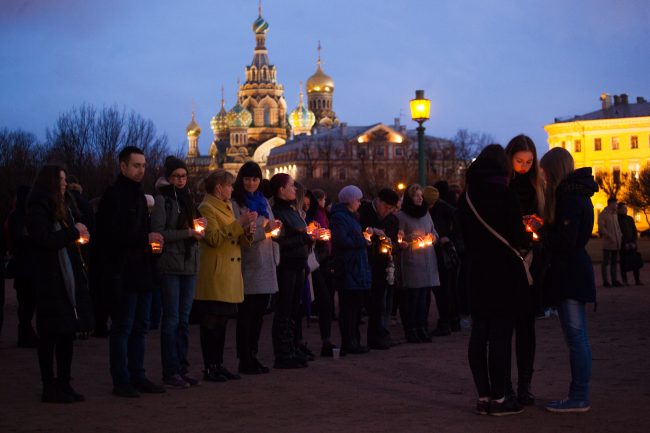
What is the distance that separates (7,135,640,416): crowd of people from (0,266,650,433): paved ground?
1.01 feet

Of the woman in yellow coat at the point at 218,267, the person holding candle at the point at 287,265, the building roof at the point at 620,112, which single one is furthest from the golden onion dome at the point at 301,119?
the woman in yellow coat at the point at 218,267

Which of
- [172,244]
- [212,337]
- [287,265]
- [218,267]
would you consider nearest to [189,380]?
[212,337]

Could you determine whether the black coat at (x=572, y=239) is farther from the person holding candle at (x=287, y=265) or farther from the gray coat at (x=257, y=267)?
the person holding candle at (x=287, y=265)

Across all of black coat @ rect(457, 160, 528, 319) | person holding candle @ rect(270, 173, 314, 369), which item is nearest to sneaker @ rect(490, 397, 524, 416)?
black coat @ rect(457, 160, 528, 319)

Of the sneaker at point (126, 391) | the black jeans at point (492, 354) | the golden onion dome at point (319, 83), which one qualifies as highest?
the golden onion dome at point (319, 83)

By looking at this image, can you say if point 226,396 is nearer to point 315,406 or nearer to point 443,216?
point 315,406

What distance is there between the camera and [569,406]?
906cm

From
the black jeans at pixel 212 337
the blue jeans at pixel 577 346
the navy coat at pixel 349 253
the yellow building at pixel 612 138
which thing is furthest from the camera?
the yellow building at pixel 612 138

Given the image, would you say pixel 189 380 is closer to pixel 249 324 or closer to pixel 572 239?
pixel 249 324

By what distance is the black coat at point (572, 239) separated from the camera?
30.0 feet

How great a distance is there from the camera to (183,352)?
1109 cm

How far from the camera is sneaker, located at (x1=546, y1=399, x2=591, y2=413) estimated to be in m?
9.06

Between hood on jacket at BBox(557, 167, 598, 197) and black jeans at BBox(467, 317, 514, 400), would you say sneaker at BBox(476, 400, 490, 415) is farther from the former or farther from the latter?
hood on jacket at BBox(557, 167, 598, 197)

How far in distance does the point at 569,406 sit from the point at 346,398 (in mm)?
1888
